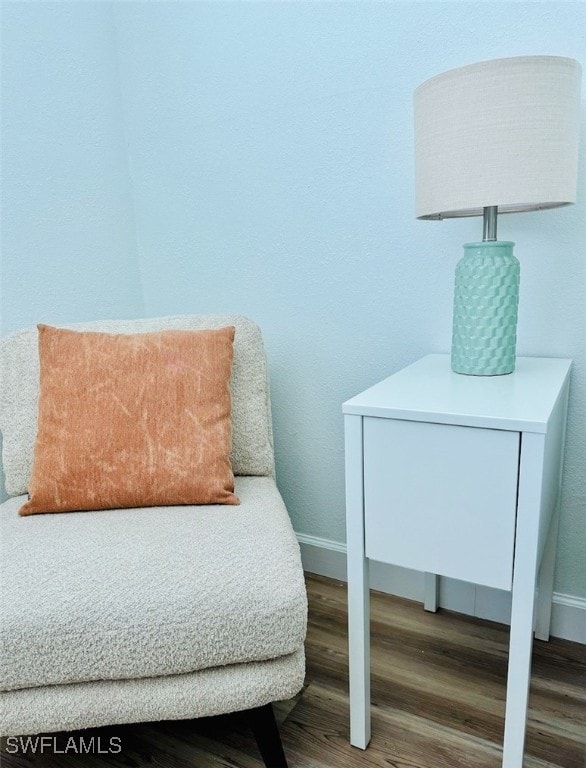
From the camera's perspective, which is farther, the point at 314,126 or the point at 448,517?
the point at 314,126

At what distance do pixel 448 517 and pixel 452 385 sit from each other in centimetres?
25

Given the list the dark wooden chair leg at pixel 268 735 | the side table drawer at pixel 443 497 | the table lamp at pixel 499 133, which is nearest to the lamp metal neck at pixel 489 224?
the table lamp at pixel 499 133

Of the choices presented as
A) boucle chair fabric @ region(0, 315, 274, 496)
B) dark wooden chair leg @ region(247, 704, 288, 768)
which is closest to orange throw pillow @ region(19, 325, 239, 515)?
boucle chair fabric @ region(0, 315, 274, 496)

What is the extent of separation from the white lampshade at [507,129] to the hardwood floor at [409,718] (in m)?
0.97

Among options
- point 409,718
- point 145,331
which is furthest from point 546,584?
point 145,331

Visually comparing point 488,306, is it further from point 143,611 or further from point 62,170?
point 62,170

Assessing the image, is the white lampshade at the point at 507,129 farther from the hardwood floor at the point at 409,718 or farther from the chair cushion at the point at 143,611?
the hardwood floor at the point at 409,718

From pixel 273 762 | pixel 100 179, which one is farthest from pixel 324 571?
pixel 100 179

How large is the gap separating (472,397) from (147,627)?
617mm

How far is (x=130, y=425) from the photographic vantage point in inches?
41.0

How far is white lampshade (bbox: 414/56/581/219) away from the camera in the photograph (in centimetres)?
81

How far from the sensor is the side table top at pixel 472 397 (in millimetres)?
770

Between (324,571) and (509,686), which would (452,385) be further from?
(324,571)

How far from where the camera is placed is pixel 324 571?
1.54m
